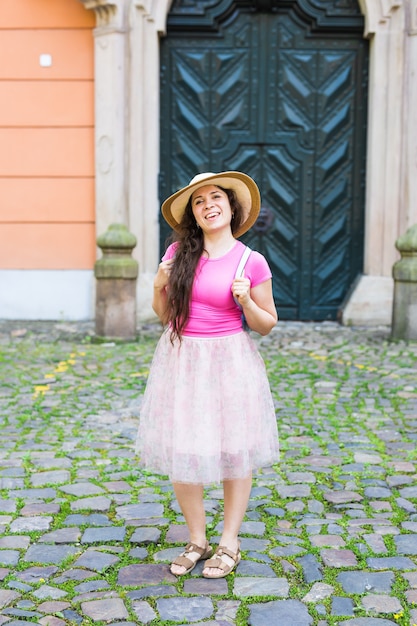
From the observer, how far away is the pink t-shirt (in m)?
3.06

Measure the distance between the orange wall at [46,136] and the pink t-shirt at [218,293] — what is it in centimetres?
614

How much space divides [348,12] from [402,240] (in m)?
2.47

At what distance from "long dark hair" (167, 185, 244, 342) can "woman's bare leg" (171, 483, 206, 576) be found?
1.63ft

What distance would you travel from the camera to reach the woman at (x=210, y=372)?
9.94ft

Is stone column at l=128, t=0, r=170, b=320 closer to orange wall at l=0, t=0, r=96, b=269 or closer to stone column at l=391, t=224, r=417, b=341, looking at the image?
orange wall at l=0, t=0, r=96, b=269

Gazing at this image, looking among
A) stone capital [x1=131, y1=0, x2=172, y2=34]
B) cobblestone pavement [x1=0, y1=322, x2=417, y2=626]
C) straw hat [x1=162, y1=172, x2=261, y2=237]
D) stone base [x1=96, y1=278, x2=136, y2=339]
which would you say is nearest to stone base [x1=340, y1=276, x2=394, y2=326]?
stone base [x1=96, y1=278, x2=136, y2=339]

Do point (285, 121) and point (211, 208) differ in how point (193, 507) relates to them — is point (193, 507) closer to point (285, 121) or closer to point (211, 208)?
point (211, 208)

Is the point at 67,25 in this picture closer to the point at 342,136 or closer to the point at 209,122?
the point at 209,122

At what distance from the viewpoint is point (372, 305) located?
8984 millimetres

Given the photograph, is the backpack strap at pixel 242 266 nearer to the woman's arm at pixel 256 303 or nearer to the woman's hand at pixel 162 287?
the woman's arm at pixel 256 303

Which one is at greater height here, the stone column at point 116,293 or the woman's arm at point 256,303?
the woman's arm at point 256,303

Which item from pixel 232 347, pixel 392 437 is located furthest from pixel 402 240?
pixel 232 347

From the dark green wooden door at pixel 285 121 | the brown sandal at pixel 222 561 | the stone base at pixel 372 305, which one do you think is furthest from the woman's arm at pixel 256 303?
the dark green wooden door at pixel 285 121

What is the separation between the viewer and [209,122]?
9.17m
